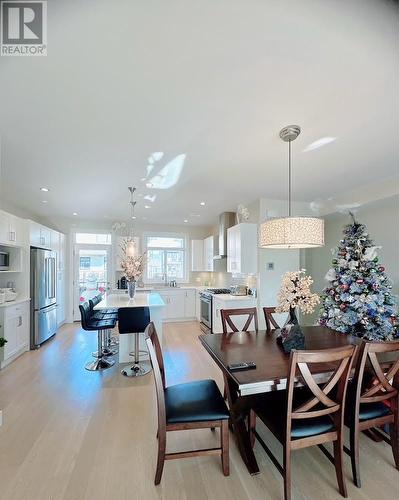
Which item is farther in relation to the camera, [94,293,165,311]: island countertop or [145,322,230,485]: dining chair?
[94,293,165,311]: island countertop

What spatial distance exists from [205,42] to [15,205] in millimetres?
5125

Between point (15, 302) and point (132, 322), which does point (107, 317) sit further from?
point (15, 302)

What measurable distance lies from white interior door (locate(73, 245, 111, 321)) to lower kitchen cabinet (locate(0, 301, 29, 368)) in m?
2.03

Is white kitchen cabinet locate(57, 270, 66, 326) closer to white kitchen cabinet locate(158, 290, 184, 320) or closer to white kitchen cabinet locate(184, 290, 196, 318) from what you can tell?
white kitchen cabinet locate(158, 290, 184, 320)

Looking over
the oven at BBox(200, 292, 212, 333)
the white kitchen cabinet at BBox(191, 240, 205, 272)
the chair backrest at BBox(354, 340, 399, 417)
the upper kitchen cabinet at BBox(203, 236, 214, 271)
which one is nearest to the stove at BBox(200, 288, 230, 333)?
the oven at BBox(200, 292, 212, 333)

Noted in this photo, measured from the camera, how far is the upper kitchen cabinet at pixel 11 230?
3.72 meters

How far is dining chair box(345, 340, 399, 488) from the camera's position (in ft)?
5.26

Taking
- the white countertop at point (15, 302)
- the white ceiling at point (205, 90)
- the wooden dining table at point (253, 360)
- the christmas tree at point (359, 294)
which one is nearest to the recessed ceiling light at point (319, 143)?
the white ceiling at point (205, 90)

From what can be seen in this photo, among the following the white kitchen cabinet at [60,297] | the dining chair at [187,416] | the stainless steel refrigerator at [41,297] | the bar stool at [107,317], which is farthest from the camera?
the white kitchen cabinet at [60,297]

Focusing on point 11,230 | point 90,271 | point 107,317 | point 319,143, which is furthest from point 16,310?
point 319,143

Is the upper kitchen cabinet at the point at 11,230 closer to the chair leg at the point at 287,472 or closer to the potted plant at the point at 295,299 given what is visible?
the potted plant at the point at 295,299

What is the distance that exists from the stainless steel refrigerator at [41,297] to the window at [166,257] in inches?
97.5

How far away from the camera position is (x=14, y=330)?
3.79 metres

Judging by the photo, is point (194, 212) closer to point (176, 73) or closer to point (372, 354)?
point (176, 73)
